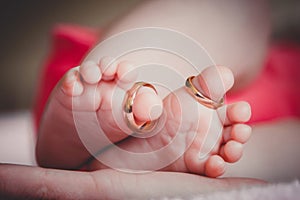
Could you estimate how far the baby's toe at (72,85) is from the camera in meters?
0.41

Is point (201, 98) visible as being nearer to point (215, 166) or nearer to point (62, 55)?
point (215, 166)

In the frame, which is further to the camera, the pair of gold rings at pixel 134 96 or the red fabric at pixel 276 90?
the red fabric at pixel 276 90

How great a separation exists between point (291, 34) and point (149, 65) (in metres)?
0.75

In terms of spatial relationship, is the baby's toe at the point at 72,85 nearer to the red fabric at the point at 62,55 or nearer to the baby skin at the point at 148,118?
the baby skin at the point at 148,118

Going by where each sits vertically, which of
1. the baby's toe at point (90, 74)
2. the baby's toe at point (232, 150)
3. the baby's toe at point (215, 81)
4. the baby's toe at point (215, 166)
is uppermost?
the baby's toe at point (90, 74)

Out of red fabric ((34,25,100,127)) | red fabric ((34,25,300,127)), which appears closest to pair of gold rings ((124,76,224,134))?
red fabric ((34,25,300,127))

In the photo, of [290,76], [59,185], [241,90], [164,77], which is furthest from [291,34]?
[59,185]

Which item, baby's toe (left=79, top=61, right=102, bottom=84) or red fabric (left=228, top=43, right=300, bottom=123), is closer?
baby's toe (left=79, top=61, right=102, bottom=84)

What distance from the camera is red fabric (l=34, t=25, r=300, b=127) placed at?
0.74 meters

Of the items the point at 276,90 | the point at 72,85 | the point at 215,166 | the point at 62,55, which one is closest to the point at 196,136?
the point at 215,166

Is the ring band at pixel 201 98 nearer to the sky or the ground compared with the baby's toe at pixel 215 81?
nearer to the ground

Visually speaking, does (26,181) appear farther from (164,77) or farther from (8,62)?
(8,62)

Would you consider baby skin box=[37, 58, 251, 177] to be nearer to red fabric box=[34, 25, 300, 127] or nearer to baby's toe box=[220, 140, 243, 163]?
baby's toe box=[220, 140, 243, 163]

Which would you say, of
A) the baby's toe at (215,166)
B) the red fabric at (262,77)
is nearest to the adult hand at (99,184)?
the baby's toe at (215,166)
